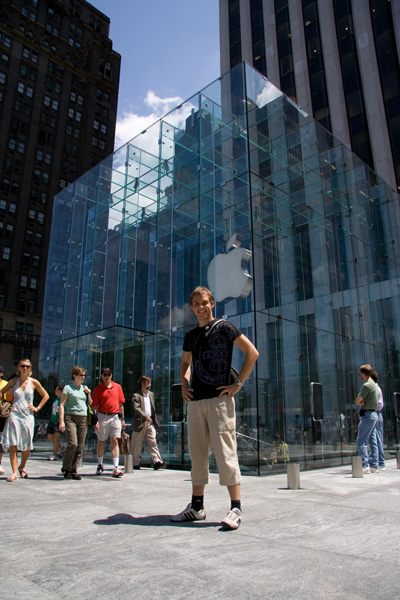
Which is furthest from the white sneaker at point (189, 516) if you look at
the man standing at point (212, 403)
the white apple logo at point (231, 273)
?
the white apple logo at point (231, 273)

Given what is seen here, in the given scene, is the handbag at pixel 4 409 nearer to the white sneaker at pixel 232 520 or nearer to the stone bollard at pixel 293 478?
the stone bollard at pixel 293 478

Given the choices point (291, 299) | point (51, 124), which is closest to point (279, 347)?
point (291, 299)

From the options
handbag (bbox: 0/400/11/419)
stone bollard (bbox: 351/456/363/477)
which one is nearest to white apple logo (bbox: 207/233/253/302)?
stone bollard (bbox: 351/456/363/477)

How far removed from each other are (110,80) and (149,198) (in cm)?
6602

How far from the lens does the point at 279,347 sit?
971 cm

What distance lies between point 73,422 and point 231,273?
15.5 ft

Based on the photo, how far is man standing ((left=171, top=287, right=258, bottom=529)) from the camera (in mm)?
3576

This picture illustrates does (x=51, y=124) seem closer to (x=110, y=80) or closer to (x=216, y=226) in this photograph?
(x=110, y=80)

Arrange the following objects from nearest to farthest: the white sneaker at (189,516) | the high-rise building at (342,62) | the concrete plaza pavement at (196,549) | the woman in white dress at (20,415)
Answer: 1. the concrete plaza pavement at (196,549)
2. the white sneaker at (189,516)
3. the woman in white dress at (20,415)
4. the high-rise building at (342,62)

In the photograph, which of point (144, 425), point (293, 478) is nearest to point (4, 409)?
point (144, 425)

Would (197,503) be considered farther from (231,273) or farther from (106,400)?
(231,273)

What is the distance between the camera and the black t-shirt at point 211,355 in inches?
145

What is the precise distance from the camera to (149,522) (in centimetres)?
356

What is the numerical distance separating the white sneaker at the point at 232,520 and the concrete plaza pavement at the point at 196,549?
0.06 metres
